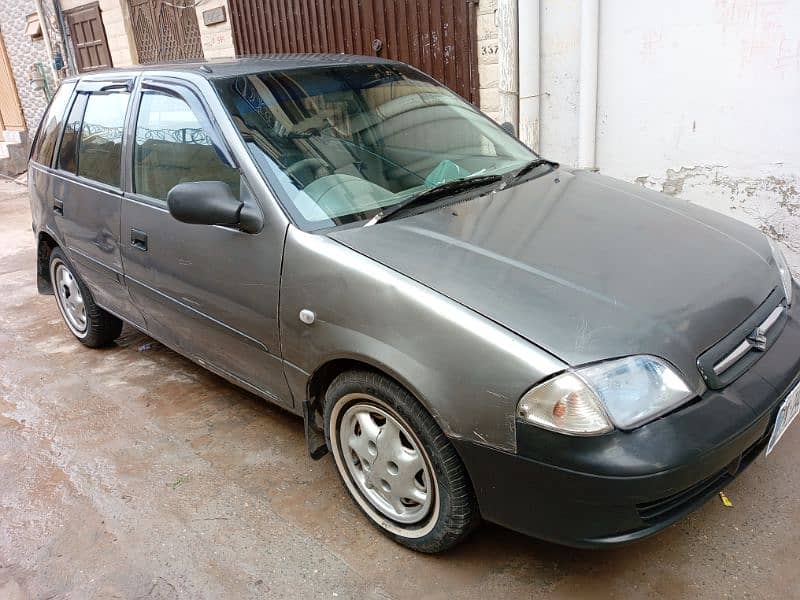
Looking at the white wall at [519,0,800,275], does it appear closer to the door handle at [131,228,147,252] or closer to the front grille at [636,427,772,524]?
the front grille at [636,427,772,524]

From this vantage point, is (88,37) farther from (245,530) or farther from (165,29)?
(245,530)

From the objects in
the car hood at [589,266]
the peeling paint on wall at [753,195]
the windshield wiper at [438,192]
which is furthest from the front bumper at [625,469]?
the peeling paint on wall at [753,195]

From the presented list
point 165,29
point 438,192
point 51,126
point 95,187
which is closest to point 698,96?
point 438,192

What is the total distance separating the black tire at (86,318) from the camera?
4.35 metres

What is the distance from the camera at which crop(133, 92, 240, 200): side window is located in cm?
291

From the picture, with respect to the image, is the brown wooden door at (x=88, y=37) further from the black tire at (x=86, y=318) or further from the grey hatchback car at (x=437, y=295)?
the grey hatchback car at (x=437, y=295)

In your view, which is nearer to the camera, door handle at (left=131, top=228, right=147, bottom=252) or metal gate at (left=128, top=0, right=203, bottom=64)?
door handle at (left=131, top=228, right=147, bottom=252)

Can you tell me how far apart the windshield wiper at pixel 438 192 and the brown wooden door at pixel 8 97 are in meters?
15.0

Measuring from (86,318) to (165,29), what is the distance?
7.03 metres

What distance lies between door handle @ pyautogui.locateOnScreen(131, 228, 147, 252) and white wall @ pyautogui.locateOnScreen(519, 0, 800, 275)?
11.5 feet

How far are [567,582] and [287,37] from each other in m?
7.04

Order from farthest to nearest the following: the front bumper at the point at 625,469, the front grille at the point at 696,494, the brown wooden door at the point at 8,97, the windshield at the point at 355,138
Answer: the brown wooden door at the point at 8,97, the windshield at the point at 355,138, the front grille at the point at 696,494, the front bumper at the point at 625,469

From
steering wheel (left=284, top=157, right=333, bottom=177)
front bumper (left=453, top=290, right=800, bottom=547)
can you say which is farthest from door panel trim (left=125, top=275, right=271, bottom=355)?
front bumper (left=453, top=290, right=800, bottom=547)

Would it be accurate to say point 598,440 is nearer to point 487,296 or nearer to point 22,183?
point 487,296
